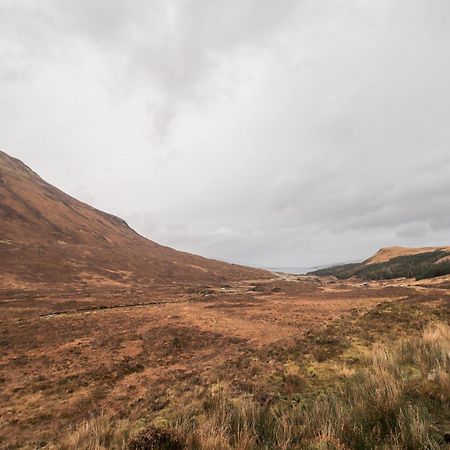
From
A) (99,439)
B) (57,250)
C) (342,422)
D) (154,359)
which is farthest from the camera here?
(57,250)

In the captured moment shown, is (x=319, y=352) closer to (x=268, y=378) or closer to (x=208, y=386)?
(x=268, y=378)

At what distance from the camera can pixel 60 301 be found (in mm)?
45719

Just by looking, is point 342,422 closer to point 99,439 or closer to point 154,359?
point 99,439

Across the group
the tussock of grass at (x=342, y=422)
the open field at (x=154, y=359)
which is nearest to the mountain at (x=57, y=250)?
the open field at (x=154, y=359)

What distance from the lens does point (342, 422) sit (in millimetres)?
5570

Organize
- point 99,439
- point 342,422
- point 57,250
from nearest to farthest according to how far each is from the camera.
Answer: point 342,422 < point 99,439 < point 57,250

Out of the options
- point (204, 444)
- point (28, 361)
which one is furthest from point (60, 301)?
point (204, 444)

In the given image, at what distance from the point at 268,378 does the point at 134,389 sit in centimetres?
677

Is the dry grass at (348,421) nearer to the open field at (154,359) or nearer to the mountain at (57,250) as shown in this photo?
the open field at (154,359)

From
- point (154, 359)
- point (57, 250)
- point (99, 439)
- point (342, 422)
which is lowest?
point (154, 359)

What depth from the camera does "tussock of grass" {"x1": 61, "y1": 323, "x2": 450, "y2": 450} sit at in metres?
5.06

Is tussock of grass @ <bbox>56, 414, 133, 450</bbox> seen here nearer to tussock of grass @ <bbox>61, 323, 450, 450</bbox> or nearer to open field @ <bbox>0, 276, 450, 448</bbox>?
tussock of grass @ <bbox>61, 323, 450, 450</bbox>

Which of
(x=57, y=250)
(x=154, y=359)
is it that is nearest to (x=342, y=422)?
(x=154, y=359)

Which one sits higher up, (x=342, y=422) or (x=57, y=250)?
(x=57, y=250)
